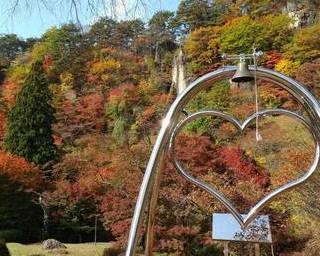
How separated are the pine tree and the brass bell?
53.4 feet

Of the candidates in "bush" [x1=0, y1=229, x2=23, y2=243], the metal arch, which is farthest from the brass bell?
"bush" [x1=0, y1=229, x2=23, y2=243]

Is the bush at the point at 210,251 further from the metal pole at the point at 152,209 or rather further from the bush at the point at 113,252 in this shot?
the metal pole at the point at 152,209

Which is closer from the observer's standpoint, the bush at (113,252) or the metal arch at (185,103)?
the metal arch at (185,103)

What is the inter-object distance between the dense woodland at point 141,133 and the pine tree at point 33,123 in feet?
0.14

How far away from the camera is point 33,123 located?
65.4 ft

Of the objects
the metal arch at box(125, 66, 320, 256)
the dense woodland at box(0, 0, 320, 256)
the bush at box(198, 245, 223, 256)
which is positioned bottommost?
the bush at box(198, 245, 223, 256)

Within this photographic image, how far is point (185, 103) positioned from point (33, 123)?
58.9 ft

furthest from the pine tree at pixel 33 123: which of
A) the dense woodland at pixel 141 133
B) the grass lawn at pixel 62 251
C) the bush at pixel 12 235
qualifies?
the grass lawn at pixel 62 251

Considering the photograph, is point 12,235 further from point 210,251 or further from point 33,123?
point 210,251

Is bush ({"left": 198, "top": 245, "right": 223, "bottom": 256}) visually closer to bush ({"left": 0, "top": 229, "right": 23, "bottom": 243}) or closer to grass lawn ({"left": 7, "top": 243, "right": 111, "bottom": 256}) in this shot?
grass lawn ({"left": 7, "top": 243, "right": 111, "bottom": 256})

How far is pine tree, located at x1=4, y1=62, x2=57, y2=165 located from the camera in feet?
61.5

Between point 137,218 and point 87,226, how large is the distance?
543 inches

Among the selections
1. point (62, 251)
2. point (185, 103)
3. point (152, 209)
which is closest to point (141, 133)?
point (62, 251)

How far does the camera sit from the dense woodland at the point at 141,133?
9703mm
